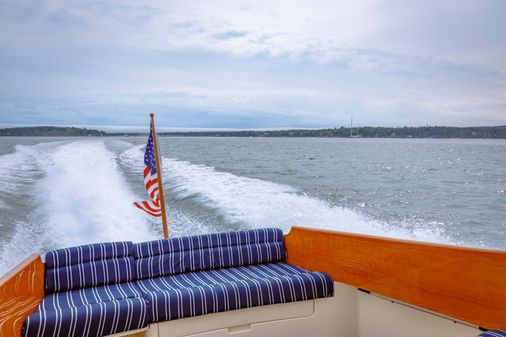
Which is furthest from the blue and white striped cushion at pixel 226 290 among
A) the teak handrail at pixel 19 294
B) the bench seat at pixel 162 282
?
the teak handrail at pixel 19 294

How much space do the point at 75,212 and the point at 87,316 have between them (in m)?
4.26

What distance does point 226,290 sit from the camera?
7.20 ft

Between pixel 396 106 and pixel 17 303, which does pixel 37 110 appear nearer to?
pixel 17 303

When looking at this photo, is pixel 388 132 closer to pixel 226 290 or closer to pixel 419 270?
pixel 419 270

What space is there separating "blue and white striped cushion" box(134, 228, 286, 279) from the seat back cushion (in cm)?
7

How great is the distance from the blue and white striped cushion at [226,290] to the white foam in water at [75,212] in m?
2.59

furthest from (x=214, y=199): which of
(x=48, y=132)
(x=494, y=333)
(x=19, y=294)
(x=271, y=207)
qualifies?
(x=48, y=132)

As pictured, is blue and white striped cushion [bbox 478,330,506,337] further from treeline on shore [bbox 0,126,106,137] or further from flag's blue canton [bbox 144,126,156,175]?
treeline on shore [bbox 0,126,106,137]

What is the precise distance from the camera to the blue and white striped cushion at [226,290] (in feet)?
6.89

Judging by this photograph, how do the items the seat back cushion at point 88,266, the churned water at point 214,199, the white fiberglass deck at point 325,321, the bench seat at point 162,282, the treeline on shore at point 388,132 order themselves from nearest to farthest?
the bench seat at point 162,282, the white fiberglass deck at point 325,321, the seat back cushion at point 88,266, the churned water at point 214,199, the treeline on shore at point 388,132

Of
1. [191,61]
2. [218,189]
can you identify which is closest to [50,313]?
[218,189]

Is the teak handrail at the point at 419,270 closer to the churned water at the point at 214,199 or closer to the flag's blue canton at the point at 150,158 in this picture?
the flag's blue canton at the point at 150,158

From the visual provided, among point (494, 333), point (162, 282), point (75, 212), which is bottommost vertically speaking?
point (75, 212)

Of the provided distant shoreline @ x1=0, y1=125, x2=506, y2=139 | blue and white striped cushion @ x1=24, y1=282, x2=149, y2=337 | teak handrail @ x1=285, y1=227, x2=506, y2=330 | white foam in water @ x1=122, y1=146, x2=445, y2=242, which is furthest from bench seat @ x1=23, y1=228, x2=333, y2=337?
distant shoreline @ x1=0, y1=125, x2=506, y2=139
